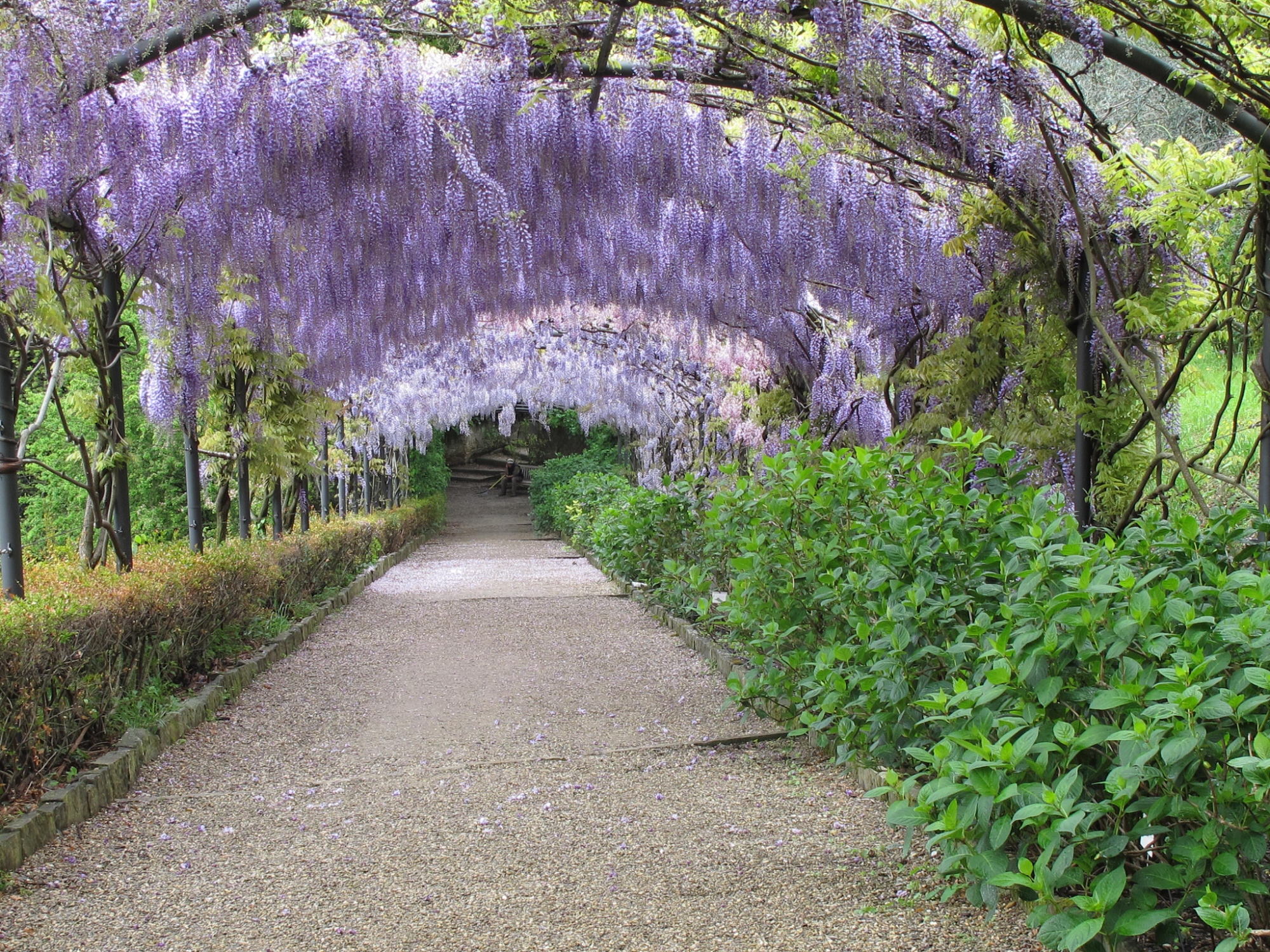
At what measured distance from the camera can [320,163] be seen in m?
4.20

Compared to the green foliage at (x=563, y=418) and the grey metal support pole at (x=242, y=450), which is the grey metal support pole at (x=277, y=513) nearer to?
the grey metal support pole at (x=242, y=450)

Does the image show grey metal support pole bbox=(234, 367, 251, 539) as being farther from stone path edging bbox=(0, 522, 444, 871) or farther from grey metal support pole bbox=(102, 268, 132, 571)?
grey metal support pole bbox=(102, 268, 132, 571)

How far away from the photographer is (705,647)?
18.3ft

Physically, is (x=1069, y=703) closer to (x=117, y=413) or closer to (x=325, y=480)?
(x=117, y=413)

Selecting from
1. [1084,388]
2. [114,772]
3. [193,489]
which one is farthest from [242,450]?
[1084,388]

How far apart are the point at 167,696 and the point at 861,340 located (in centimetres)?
459

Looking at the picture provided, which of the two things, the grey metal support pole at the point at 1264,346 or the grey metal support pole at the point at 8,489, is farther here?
the grey metal support pole at the point at 8,489

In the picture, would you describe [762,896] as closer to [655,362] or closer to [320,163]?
[320,163]

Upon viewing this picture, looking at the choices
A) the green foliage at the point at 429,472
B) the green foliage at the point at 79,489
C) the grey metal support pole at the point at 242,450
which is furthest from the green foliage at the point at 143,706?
the green foliage at the point at 429,472

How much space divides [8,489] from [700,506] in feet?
14.3

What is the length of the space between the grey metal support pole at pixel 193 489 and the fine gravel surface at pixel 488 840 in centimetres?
142

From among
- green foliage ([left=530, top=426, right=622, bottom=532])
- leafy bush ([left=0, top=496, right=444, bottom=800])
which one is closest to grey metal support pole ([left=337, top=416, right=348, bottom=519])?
green foliage ([left=530, top=426, right=622, bottom=532])

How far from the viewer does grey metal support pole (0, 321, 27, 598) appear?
11.9 feet

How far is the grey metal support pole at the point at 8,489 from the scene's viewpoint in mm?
3625
